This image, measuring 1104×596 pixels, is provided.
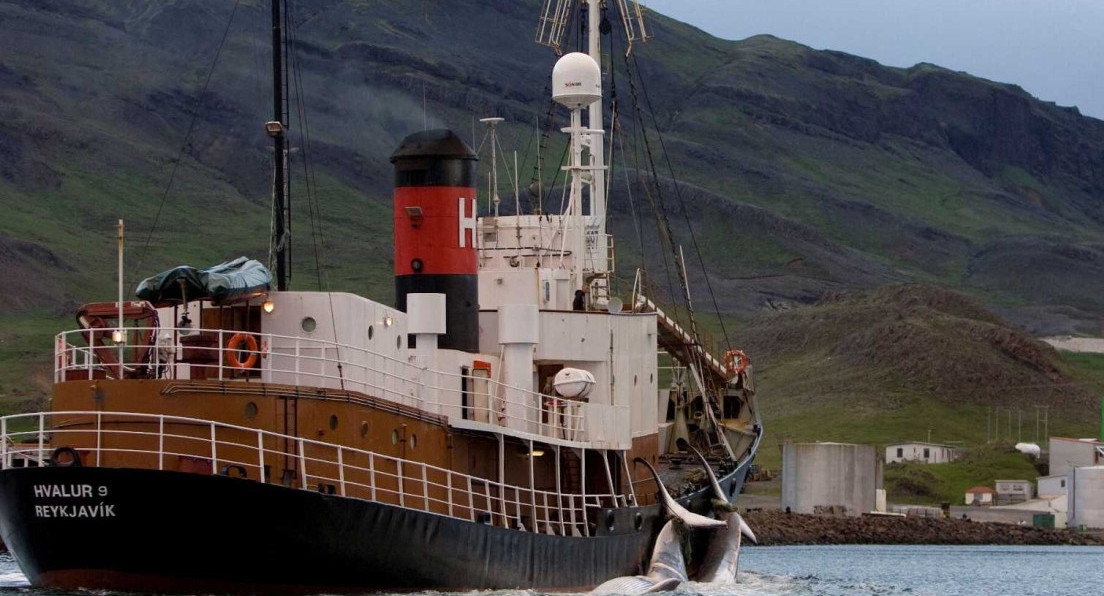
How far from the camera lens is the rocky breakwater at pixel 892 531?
85125 mm

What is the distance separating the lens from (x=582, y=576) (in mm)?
32562

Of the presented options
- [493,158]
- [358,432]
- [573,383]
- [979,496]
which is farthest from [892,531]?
[358,432]

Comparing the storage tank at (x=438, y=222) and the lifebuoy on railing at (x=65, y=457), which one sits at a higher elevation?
the storage tank at (x=438, y=222)

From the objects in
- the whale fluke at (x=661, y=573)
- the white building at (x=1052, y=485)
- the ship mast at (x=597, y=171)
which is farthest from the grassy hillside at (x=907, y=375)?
the whale fluke at (x=661, y=573)

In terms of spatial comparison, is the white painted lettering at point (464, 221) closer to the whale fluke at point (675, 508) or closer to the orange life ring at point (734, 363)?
the whale fluke at point (675, 508)

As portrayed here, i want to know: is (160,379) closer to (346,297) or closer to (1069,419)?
(346,297)

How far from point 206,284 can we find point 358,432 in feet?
9.95

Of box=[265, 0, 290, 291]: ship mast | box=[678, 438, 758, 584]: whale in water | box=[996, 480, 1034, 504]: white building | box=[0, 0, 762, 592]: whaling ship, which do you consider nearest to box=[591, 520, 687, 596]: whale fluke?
box=[0, 0, 762, 592]: whaling ship

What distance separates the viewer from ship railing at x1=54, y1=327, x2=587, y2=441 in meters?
26.7

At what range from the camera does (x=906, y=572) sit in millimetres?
57281

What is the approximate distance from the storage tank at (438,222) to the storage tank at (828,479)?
60.3m

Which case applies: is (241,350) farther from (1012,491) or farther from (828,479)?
(1012,491)

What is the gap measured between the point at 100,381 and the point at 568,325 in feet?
37.3

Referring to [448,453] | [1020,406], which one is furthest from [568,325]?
[1020,406]
